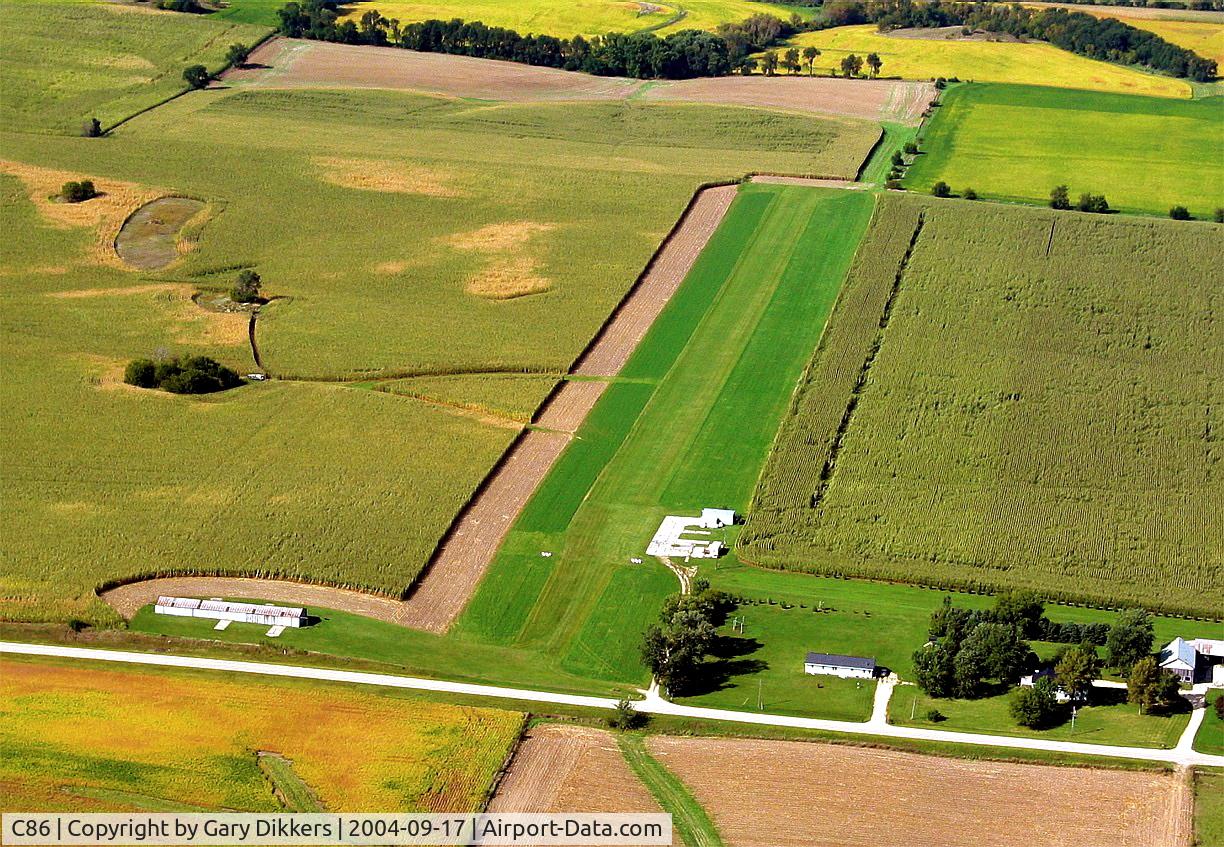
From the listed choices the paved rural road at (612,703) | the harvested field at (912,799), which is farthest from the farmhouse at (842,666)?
the harvested field at (912,799)

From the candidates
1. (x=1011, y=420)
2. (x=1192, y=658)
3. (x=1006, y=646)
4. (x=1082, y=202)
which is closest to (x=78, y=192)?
(x=1011, y=420)

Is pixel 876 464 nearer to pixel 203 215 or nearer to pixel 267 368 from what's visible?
pixel 267 368

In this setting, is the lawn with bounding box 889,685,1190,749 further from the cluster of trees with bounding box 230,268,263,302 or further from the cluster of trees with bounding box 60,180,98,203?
the cluster of trees with bounding box 60,180,98,203

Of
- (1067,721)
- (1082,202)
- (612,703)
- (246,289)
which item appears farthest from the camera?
(1082,202)

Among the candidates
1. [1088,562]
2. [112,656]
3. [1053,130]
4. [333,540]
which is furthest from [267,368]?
[1053,130]

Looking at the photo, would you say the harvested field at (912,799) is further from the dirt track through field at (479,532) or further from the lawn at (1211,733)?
the dirt track through field at (479,532)

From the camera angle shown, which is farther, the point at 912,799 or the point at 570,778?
the point at 570,778

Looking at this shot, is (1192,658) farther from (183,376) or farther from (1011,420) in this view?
(183,376)
